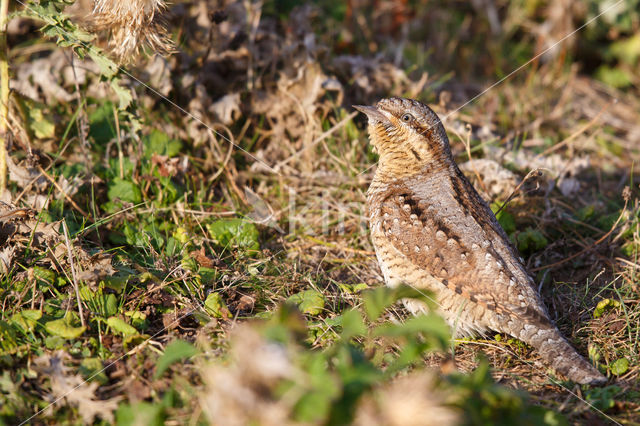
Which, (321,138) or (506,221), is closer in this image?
(506,221)

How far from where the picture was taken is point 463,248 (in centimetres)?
343

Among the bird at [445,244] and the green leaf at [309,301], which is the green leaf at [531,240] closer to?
the bird at [445,244]

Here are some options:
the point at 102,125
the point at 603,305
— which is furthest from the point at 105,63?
the point at 603,305

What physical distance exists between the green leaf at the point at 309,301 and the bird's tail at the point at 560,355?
4.18 feet

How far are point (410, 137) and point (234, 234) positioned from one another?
1568 mm

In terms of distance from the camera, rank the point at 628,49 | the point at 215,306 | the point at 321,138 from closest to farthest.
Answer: the point at 215,306 < the point at 321,138 < the point at 628,49

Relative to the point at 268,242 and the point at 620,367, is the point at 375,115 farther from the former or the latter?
the point at 620,367

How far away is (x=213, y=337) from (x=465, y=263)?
165 cm

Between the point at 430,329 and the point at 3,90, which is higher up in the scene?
the point at 3,90

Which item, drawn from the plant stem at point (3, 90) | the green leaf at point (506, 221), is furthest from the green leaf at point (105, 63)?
the green leaf at point (506, 221)

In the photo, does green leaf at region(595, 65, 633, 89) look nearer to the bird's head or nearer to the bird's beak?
the bird's head

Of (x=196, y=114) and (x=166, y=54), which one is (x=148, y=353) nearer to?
(x=166, y=54)

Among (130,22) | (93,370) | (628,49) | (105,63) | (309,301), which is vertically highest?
(130,22)

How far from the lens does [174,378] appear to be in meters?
2.76
